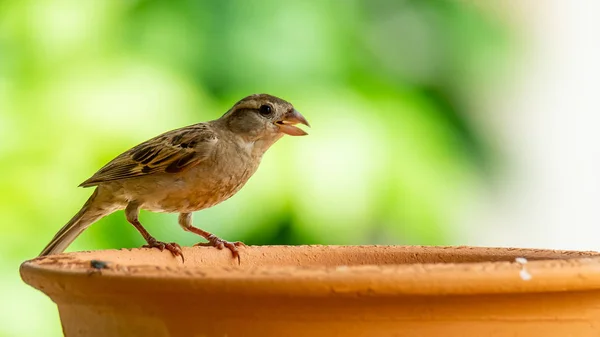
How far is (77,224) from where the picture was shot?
3.84 meters

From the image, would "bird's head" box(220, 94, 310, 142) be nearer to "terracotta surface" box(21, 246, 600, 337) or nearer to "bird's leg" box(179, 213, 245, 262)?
"bird's leg" box(179, 213, 245, 262)

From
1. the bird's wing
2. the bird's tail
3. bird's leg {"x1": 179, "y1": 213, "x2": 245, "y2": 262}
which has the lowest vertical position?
the bird's tail

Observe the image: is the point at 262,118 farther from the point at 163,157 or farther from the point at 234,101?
the point at 234,101

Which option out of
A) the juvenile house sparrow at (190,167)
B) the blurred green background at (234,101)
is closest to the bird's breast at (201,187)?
the juvenile house sparrow at (190,167)

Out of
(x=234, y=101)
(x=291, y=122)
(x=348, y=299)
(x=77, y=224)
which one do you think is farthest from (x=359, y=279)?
(x=234, y=101)

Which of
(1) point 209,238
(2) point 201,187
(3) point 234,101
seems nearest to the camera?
(1) point 209,238

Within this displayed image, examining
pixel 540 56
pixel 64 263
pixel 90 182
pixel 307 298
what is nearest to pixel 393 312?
pixel 307 298

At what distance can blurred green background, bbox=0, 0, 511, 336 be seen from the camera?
173 inches

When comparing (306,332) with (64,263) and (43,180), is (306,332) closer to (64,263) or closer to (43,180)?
(64,263)

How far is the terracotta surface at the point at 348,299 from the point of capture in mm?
1521

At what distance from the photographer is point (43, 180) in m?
4.58

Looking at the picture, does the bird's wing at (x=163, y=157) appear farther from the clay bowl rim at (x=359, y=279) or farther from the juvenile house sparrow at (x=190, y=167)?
the clay bowl rim at (x=359, y=279)

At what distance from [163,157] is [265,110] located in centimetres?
44

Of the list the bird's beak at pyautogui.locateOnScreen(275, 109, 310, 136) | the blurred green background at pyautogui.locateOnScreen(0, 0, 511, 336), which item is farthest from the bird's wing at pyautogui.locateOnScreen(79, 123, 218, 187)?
the blurred green background at pyautogui.locateOnScreen(0, 0, 511, 336)
